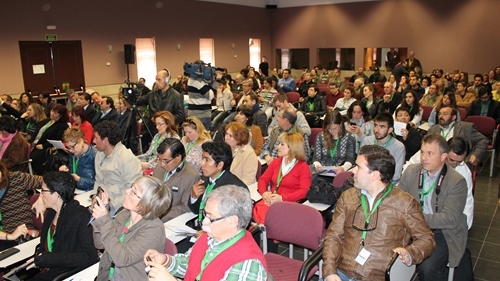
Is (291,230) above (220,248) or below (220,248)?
below

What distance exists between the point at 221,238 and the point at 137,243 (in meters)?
0.63

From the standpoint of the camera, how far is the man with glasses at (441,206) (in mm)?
3080

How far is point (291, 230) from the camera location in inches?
128

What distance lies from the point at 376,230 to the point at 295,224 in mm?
744

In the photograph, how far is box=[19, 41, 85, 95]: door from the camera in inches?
427

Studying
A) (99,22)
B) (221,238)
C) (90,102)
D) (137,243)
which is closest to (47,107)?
(90,102)

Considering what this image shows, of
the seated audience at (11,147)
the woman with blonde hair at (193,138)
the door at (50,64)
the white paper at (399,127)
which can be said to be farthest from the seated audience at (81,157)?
the door at (50,64)

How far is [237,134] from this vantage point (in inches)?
180

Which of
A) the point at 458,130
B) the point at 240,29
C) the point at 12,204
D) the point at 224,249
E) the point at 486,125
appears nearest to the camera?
the point at 224,249

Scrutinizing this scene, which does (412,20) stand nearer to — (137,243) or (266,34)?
(266,34)

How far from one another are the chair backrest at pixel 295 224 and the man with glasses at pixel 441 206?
0.82 m

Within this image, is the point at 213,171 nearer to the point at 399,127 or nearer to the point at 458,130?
the point at 399,127

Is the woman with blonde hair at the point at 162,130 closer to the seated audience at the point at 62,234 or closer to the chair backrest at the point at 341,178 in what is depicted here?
the chair backrest at the point at 341,178

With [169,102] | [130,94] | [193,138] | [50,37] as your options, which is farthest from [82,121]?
[50,37]
